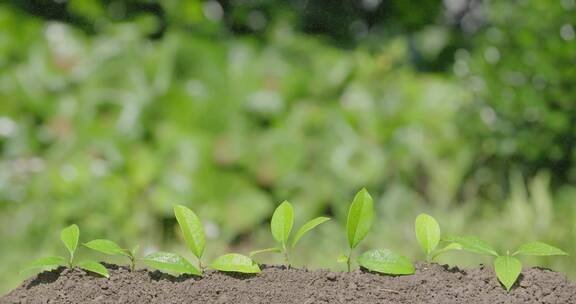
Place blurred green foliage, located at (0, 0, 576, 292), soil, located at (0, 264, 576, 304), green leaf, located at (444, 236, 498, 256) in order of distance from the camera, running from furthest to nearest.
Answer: blurred green foliage, located at (0, 0, 576, 292), green leaf, located at (444, 236, 498, 256), soil, located at (0, 264, 576, 304)

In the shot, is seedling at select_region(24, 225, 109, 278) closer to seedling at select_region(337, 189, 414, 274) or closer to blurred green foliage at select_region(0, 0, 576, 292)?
seedling at select_region(337, 189, 414, 274)

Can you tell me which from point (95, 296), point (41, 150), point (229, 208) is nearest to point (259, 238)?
point (229, 208)

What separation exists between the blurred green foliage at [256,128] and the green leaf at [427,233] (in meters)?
2.25

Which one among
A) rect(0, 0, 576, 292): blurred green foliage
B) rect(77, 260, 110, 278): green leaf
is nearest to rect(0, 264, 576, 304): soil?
rect(77, 260, 110, 278): green leaf

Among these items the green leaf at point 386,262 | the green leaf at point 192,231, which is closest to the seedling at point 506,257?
the green leaf at point 386,262

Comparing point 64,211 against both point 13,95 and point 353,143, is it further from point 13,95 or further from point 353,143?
point 353,143

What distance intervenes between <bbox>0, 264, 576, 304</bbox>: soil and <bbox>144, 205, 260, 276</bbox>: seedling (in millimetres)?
23

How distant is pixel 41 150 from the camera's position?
477 cm

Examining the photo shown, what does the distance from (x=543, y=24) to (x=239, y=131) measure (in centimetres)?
163

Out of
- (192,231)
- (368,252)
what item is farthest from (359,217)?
(192,231)

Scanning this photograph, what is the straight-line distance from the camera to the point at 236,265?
1.68 metres

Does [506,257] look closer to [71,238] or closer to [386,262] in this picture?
[386,262]

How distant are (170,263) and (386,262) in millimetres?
413

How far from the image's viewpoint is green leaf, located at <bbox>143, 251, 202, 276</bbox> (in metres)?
1.66
